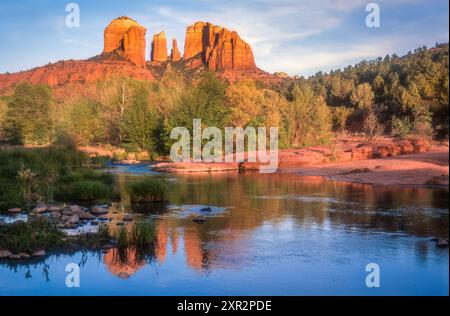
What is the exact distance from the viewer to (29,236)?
940 cm

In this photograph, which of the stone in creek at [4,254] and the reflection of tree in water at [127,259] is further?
the stone in creek at [4,254]

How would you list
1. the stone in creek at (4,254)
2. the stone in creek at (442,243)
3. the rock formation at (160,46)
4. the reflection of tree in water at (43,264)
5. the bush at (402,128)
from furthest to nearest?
the rock formation at (160,46) → the bush at (402,128) → the stone in creek at (4,254) → the reflection of tree in water at (43,264) → the stone in creek at (442,243)

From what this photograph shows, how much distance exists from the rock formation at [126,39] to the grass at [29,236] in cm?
10183

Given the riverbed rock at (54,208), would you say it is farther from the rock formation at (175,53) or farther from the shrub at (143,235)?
the rock formation at (175,53)

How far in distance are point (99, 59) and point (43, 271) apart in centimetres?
10846

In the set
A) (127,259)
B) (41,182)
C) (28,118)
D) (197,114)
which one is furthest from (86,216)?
(28,118)

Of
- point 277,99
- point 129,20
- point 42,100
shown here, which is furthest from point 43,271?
point 129,20

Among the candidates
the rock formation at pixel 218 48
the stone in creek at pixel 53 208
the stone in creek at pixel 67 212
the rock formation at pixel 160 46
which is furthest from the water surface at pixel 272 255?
the rock formation at pixel 160 46

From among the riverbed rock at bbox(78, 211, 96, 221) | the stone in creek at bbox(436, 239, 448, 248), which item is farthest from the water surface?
the riverbed rock at bbox(78, 211, 96, 221)

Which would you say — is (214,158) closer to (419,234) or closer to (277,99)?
(277,99)

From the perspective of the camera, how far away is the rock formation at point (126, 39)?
111750 mm

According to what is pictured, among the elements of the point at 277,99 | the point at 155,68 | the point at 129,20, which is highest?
the point at 129,20

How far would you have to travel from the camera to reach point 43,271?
8.14m

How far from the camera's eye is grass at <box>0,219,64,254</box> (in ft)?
29.8
